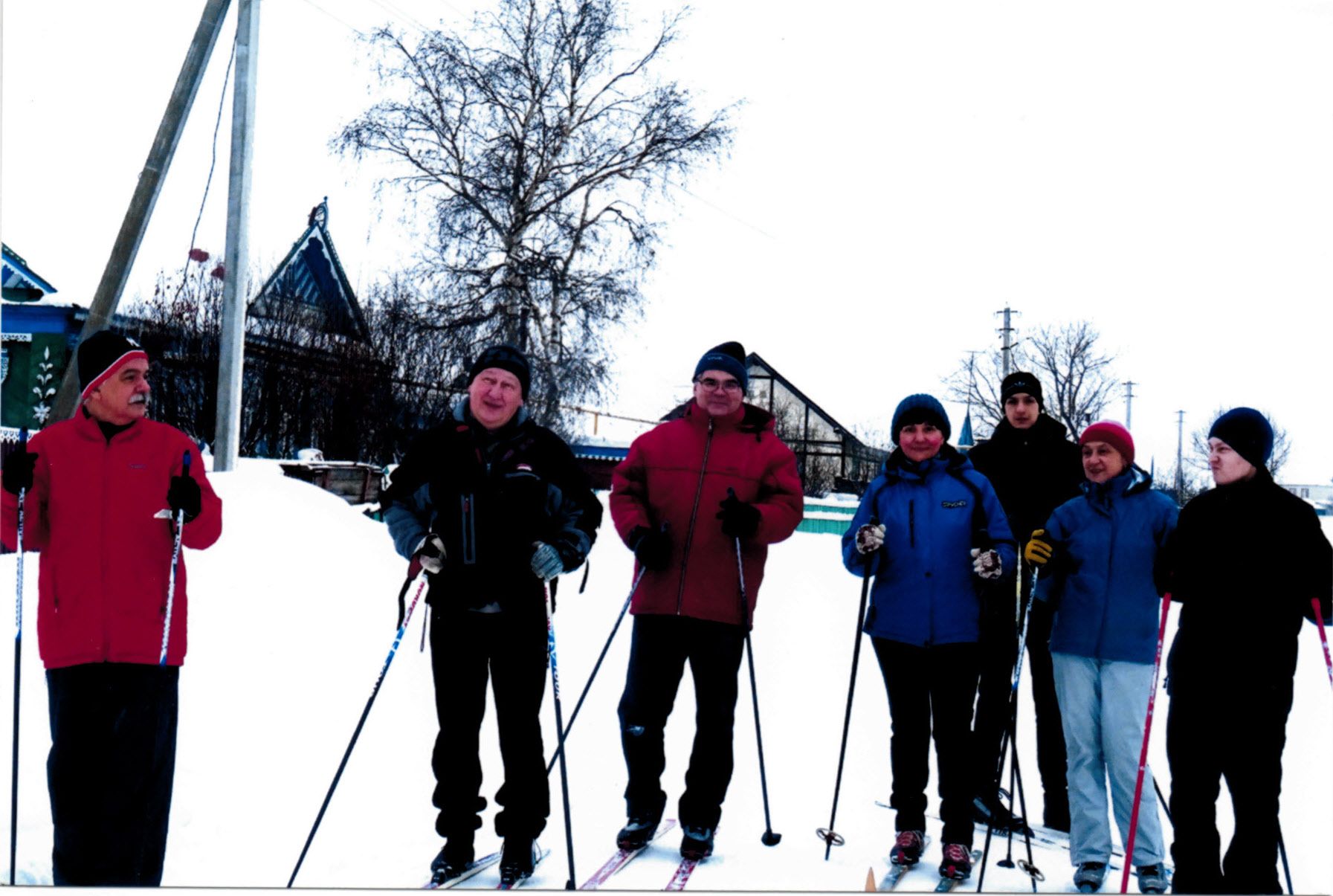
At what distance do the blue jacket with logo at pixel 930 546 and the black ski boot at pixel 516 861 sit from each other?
115cm

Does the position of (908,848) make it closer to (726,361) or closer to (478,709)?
(478,709)

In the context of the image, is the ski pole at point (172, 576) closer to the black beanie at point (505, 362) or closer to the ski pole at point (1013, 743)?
the black beanie at point (505, 362)

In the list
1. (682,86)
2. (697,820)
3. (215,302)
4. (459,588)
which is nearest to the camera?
(459,588)

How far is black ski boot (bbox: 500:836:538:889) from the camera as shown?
2.68 metres

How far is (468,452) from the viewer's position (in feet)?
9.02

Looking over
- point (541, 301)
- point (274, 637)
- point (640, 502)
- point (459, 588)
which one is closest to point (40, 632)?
point (459, 588)

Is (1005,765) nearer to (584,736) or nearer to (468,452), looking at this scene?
(584,736)

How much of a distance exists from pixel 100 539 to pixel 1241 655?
2.80m

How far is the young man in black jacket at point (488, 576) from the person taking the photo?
2.71 meters

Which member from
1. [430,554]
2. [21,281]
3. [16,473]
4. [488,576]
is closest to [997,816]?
[488,576]

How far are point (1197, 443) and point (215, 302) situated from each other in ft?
15.2

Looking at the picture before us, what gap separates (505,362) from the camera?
2.79 m

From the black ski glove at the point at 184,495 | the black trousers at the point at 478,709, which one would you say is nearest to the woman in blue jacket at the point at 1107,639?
the black trousers at the point at 478,709

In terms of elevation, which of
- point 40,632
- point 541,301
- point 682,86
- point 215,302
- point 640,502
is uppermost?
point 682,86
